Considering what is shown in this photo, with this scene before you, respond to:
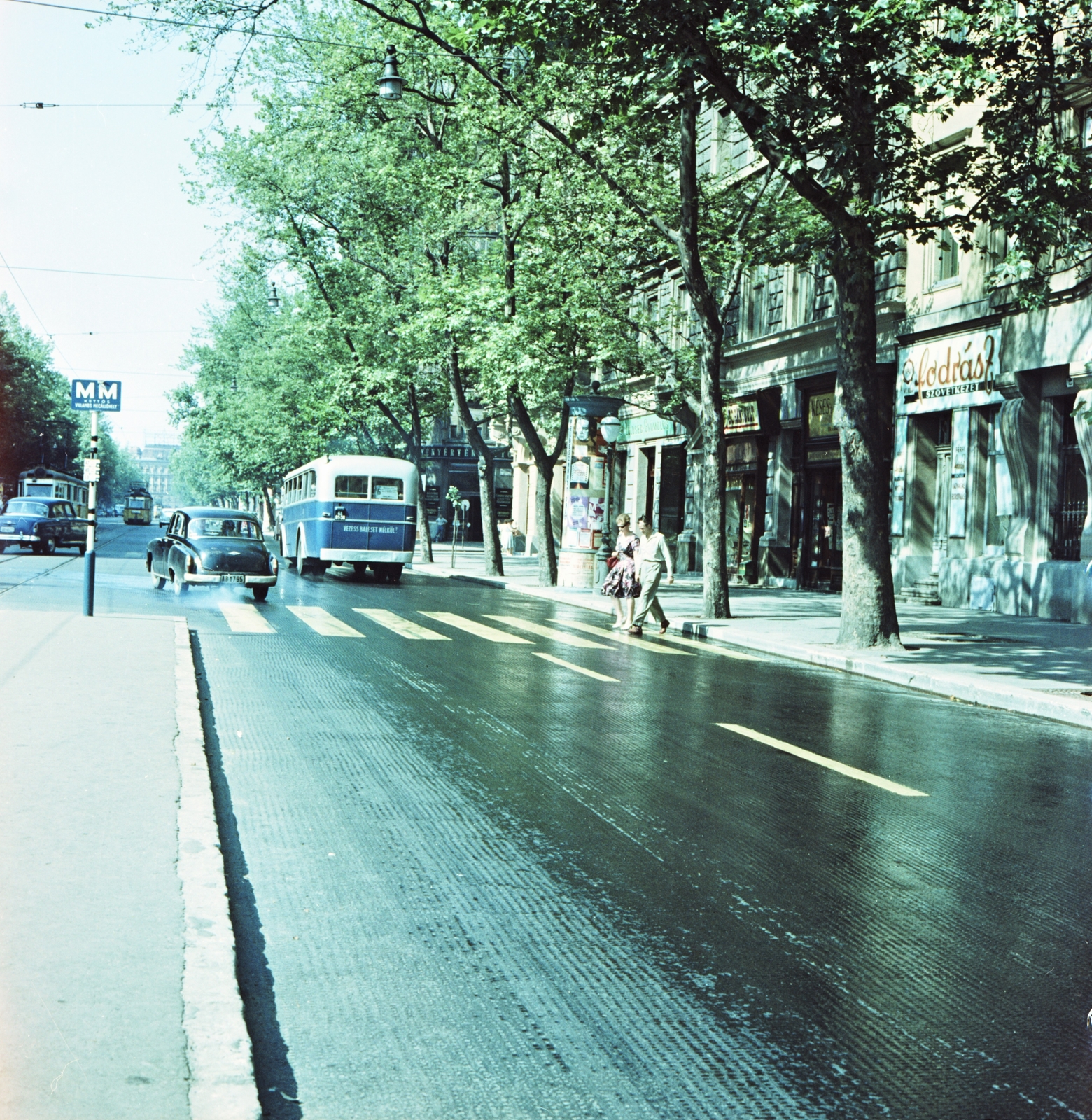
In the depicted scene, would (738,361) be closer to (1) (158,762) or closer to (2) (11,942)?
(1) (158,762)

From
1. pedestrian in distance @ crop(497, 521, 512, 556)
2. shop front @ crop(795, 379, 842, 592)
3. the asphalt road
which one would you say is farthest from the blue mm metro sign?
pedestrian in distance @ crop(497, 521, 512, 556)

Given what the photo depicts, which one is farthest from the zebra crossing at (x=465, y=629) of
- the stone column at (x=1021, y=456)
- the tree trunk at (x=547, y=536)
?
the tree trunk at (x=547, y=536)

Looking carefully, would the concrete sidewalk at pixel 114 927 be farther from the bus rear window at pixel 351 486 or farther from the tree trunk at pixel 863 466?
the bus rear window at pixel 351 486

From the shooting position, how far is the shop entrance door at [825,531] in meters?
29.3

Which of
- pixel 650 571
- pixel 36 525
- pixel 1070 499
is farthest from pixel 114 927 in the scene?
pixel 36 525

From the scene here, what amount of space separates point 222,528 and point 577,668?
1128 cm

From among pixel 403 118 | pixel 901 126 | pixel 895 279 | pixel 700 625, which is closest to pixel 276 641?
pixel 700 625

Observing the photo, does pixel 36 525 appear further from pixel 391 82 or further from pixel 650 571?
pixel 650 571

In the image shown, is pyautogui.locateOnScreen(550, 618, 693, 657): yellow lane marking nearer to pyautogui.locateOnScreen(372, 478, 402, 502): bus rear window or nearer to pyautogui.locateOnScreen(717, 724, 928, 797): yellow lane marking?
pyautogui.locateOnScreen(717, 724, 928, 797): yellow lane marking

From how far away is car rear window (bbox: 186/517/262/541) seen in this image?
23.2 metres

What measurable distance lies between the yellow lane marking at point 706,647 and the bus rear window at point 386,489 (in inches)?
542

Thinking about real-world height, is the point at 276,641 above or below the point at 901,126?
below

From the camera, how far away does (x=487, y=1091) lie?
11.5 ft

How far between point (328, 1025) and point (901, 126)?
43.2ft
